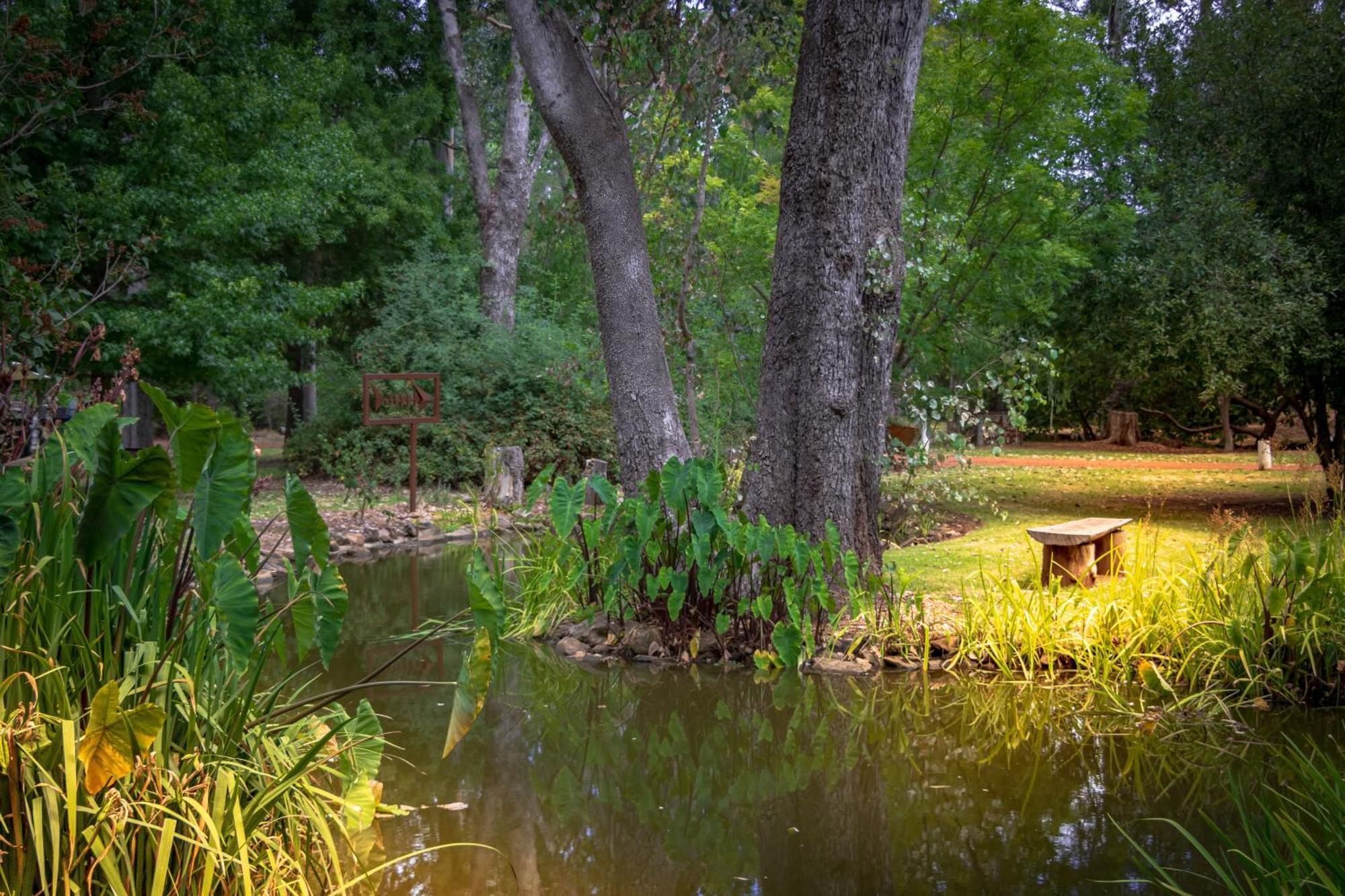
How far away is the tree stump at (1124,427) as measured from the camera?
23.4 meters

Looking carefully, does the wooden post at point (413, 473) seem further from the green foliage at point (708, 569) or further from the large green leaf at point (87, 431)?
the large green leaf at point (87, 431)

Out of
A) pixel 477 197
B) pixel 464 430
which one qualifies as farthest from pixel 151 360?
pixel 477 197

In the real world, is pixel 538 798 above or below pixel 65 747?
below

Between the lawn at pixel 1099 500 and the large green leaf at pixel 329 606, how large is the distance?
4303 millimetres

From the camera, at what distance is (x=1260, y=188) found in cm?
1133

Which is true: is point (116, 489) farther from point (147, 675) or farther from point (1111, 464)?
point (1111, 464)

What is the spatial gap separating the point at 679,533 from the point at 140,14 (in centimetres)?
1062

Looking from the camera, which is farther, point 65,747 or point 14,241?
point 14,241

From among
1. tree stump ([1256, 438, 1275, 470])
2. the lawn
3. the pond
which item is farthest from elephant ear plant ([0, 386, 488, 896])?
tree stump ([1256, 438, 1275, 470])

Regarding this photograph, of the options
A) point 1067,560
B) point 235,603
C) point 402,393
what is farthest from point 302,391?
point 235,603

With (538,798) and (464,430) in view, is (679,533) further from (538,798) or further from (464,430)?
(464,430)

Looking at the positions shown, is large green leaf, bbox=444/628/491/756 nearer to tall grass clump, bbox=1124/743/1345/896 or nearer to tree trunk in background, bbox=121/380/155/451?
tall grass clump, bbox=1124/743/1345/896

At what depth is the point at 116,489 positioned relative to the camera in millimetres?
2379

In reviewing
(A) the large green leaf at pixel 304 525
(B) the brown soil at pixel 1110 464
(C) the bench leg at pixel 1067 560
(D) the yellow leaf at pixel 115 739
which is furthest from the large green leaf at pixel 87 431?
(B) the brown soil at pixel 1110 464
